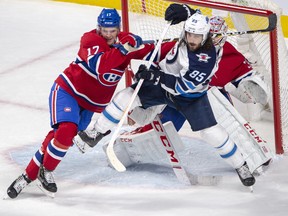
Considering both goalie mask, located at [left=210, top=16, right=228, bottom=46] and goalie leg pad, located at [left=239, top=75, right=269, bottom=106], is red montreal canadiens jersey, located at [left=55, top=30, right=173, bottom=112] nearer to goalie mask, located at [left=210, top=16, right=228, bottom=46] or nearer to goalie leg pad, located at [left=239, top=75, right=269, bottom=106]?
goalie mask, located at [left=210, top=16, right=228, bottom=46]

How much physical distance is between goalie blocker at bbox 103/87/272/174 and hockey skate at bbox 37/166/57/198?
1.25 ft

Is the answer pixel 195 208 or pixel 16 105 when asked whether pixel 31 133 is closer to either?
pixel 16 105

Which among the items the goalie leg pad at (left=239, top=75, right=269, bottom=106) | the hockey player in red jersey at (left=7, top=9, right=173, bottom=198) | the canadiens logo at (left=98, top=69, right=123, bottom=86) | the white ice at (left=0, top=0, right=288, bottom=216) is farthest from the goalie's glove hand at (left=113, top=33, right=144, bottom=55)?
the goalie leg pad at (left=239, top=75, right=269, bottom=106)

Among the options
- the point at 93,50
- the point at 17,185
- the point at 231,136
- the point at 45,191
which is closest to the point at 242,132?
the point at 231,136

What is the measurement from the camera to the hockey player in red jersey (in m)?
4.54

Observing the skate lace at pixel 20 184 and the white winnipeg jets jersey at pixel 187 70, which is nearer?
the white winnipeg jets jersey at pixel 187 70

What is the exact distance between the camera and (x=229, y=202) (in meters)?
4.54

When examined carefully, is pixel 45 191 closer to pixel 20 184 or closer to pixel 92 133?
pixel 20 184

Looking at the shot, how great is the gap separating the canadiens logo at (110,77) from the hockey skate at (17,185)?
510mm

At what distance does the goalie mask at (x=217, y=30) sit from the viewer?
4.83 metres

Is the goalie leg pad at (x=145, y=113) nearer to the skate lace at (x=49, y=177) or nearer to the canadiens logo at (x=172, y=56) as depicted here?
Answer: the canadiens logo at (x=172, y=56)

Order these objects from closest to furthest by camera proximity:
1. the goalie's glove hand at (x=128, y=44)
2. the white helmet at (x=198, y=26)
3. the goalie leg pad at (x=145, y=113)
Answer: the white helmet at (x=198, y=26) < the goalie's glove hand at (x=128, y=44) < the goalie leg pad at (x=145, y=113)

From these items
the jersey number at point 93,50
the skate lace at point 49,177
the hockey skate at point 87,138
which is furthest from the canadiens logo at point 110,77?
the skate lace at point 49,177

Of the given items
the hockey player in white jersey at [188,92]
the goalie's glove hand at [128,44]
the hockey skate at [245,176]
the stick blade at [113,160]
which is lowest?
the hockey skate at [245,176]
